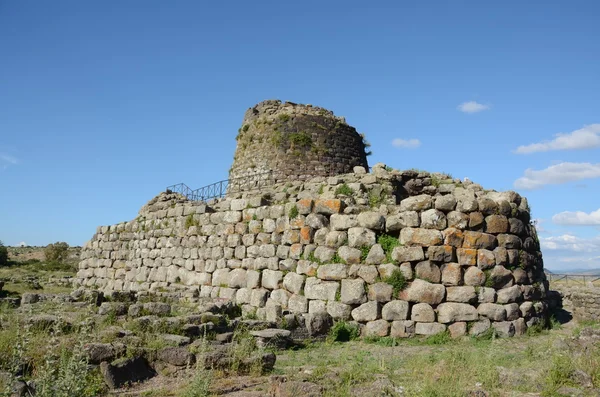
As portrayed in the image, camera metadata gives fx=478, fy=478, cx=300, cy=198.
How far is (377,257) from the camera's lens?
9.37m

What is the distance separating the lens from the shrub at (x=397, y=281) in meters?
9.09

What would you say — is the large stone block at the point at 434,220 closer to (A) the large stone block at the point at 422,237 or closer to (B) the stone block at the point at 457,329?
(A) the large stone block at the point at 422,237

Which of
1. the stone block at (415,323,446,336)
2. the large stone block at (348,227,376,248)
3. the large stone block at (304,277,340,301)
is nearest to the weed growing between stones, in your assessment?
the large stone block at (348,227,376,248)

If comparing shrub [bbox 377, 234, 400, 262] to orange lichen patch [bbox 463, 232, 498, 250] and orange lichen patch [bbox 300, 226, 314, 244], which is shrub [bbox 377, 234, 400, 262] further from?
orange lichen patch [bbox 300, 226, 314, 244]

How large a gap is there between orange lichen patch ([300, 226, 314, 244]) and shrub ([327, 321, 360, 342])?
6.67 ft

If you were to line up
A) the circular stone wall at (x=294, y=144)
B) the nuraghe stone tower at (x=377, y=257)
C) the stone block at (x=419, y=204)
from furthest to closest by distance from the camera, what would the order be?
the circular stone wall at (x=294, y=144), the stone block at (x=419, y=204), the nuraghe stone tower at (x=377, y=257)

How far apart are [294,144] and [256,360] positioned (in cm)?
1420

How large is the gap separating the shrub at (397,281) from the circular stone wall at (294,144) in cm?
1035

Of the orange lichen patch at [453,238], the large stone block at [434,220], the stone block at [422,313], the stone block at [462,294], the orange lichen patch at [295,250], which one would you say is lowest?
the stone block at [422,313]

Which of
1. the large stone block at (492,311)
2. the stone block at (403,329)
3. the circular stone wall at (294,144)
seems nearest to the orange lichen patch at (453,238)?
the large stone block at (492,311)

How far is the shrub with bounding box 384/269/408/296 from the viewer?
909 cm

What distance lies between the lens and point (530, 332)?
9320mm

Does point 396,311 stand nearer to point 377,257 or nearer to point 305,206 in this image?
point 377,257

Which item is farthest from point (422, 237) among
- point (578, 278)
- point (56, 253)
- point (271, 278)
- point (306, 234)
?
point (56, 253)
